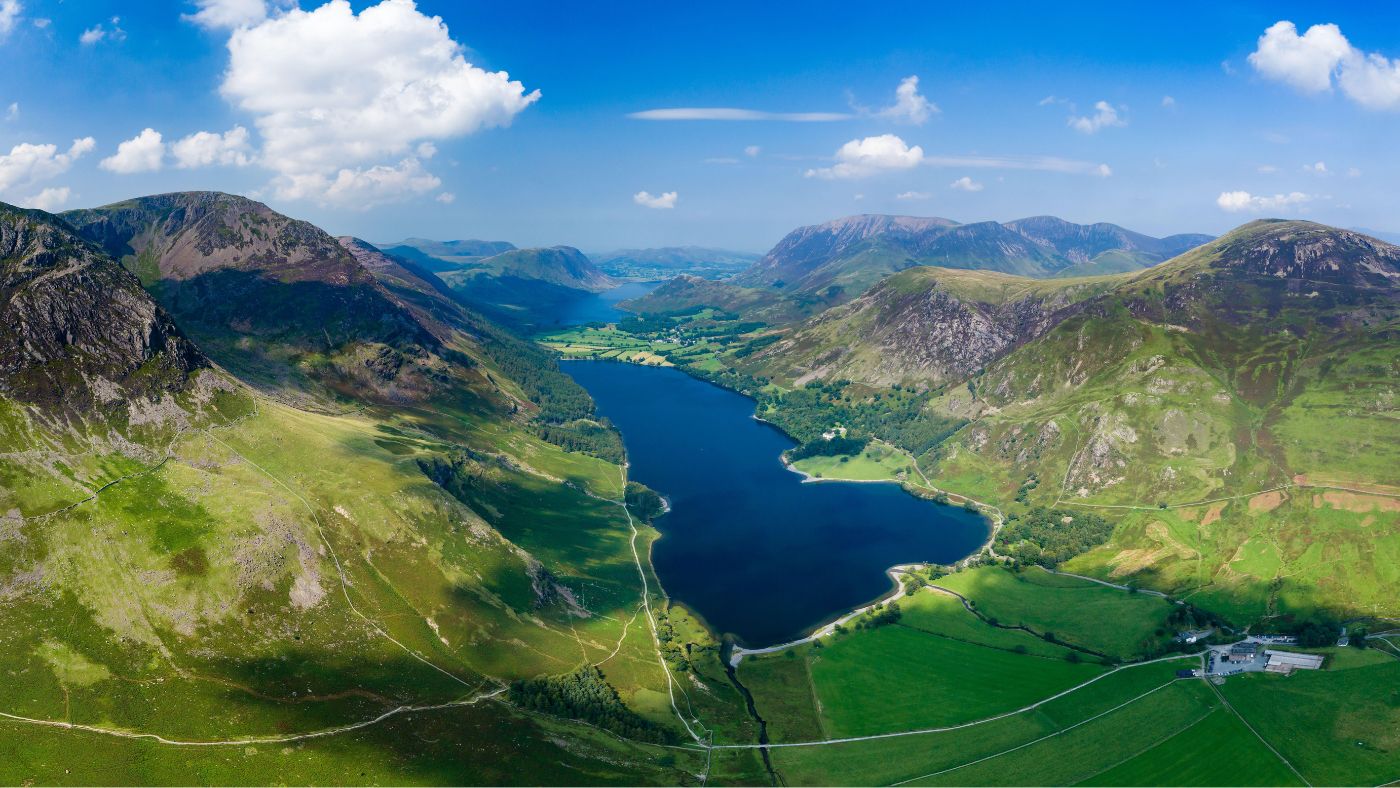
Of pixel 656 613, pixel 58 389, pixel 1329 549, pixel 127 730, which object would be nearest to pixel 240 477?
pixel 58 389

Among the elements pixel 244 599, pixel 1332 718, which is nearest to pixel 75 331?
pixel 244 599

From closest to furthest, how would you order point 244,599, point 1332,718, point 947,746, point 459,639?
point 1332,718, point 947,746, point 244,599, point 459,639

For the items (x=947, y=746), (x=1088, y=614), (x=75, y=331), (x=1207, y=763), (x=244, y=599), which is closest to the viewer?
(x=1207, y=763)

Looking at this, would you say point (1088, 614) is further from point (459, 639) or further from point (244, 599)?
point (244, 599)

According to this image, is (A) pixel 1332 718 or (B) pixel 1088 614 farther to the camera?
(B) pixel 1088 614

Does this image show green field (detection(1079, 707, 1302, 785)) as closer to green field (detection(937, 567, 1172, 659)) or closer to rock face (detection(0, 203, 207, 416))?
green field (detection(937, 567, 1172, 659))

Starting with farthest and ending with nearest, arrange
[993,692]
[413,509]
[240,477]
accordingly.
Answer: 1. [413,509]
2. [240,477]
3. [993,692]

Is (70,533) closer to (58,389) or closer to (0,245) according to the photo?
(58,389)
